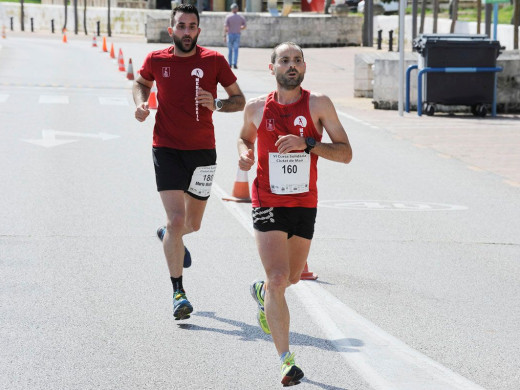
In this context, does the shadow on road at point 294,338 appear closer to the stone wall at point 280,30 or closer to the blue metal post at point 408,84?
the blue metal post at point 408,84

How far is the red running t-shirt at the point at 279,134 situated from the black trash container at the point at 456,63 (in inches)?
666

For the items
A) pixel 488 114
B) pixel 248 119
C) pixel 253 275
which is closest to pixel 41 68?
pixel 488 114

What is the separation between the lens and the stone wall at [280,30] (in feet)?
173

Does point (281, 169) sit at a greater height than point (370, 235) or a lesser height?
greater

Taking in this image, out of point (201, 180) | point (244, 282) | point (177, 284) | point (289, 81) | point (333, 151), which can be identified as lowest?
point (244, 282)

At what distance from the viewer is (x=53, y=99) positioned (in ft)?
86.6

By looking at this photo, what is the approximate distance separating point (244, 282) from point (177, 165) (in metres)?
1.38

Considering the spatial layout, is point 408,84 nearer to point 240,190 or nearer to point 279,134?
point 240,190

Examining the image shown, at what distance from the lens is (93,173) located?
15.5 meters

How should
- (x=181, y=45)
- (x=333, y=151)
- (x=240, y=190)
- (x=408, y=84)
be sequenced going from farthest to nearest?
(x=408, y=84) < (x=240, y=190) < (x=181, y=45) < (x=333, y=151)

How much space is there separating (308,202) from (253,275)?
285 cm

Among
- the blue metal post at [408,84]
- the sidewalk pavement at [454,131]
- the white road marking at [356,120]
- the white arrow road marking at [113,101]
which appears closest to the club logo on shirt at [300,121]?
the sidewalk pavement at [454,131]

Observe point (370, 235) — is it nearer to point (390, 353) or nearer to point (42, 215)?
point (42, 215)

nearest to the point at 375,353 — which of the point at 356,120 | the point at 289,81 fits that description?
the point at 289,81
